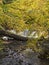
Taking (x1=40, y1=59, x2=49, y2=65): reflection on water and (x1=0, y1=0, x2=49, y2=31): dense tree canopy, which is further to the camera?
(x1=0, y1=0, x2=49, y2=31): dense tree canopy

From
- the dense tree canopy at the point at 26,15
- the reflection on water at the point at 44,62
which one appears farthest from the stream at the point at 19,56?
the dense tree canopy at the point at 26,15

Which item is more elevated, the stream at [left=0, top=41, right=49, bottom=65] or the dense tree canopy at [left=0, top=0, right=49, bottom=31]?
the dense tree canopy at [left=0, top=0, right=49, bottom=31]

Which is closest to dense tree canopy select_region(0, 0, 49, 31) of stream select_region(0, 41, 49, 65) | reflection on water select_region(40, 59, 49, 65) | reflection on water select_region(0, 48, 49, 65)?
stream select_region(0, 41, 49, 65)

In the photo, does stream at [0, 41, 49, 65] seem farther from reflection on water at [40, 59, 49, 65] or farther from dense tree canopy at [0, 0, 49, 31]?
dense tree canopy at [0, 0, 49, 31]

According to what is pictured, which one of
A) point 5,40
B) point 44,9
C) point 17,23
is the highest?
point 44,9

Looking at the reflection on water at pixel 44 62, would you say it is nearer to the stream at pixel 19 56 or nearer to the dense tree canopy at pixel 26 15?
the stream at pixel 19 56

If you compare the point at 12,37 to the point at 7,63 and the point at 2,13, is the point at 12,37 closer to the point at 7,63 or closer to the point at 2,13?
the point at 2,13

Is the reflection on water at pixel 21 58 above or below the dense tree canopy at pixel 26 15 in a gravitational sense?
below

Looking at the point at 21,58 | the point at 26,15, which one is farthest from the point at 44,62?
the point at 26,15

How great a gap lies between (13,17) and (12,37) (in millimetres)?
1253

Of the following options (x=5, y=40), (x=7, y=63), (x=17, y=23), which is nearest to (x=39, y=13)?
(x=17, y=23)

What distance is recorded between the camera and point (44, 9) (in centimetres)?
1417

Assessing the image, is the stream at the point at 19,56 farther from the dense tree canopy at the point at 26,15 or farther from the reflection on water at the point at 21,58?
the dense tree canopy at the point at 26,15

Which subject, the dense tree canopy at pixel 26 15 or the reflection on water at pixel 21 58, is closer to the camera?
the reflection on water at pixel 21 58
